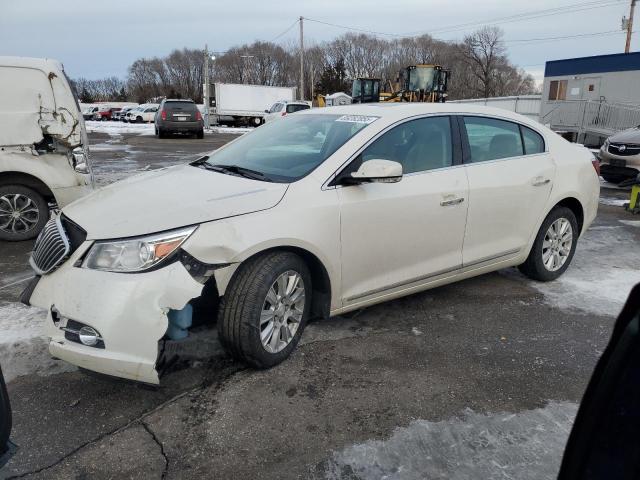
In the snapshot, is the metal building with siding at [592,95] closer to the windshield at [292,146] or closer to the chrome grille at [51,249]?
the windshield at [292,146]

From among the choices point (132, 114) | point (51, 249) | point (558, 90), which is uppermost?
point (558, 90)

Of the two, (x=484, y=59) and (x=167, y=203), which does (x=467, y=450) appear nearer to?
(x=167, y=203)

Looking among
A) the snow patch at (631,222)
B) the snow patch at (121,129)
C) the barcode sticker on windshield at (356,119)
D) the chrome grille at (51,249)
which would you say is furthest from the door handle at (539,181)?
the snow patch at (121,129)

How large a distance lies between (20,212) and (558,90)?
80.9ft

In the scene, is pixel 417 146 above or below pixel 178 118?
above

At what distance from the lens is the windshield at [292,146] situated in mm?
3496

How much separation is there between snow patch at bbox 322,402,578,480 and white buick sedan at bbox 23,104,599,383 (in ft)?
3.06

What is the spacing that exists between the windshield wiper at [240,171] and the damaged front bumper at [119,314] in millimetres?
941

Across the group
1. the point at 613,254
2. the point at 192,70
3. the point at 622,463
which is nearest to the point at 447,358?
the point at 622,463

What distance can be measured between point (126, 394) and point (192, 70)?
10947 cm

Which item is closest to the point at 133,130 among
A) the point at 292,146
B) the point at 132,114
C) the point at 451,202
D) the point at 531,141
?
the point at 132,114

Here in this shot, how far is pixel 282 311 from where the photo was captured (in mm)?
3195

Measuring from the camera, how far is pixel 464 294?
4.59m

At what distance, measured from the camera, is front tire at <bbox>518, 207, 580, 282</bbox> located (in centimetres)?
468
